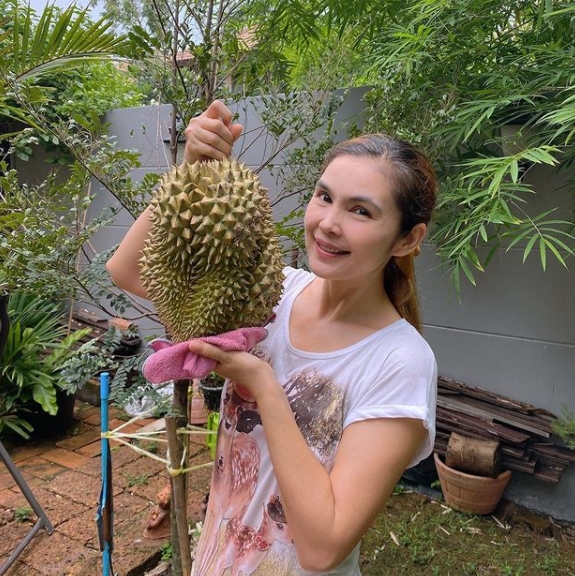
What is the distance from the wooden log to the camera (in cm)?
282

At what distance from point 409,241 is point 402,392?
35cm

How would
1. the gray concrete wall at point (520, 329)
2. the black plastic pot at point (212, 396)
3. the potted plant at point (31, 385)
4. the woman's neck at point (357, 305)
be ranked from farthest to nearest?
1. the potted plant at point (31, 385)
2. the gray concrete wall at point (520, 329)
3. the black plastic pot at point (212, 396)
4. the woman's neck at point (357, 305)

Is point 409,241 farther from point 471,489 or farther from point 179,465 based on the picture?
point 471,489

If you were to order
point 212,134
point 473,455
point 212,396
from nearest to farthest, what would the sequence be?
point 212,134 → point 212,396 → point 473,455

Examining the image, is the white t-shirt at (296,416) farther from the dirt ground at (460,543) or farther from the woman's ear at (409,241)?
the dirt ground at (460,543)

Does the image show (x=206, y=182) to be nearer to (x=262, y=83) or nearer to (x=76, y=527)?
(x=262, y=83)

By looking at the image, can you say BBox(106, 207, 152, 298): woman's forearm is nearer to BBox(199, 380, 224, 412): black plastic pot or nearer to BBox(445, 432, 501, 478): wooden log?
BBox(199, 380, 224, 412): black plastic pot

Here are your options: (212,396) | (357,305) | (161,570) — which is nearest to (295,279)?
(357,305)

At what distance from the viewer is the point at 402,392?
3.26ft

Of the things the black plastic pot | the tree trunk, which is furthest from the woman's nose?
the black plastic pot

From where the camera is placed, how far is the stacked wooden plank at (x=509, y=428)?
2.84 metres

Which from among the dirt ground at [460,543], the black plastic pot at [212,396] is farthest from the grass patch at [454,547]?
the black plastic pot at [212,396]

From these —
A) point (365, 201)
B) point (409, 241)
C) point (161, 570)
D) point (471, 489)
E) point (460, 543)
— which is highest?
point (365, 201)

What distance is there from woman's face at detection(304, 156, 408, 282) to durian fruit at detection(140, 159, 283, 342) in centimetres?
10
